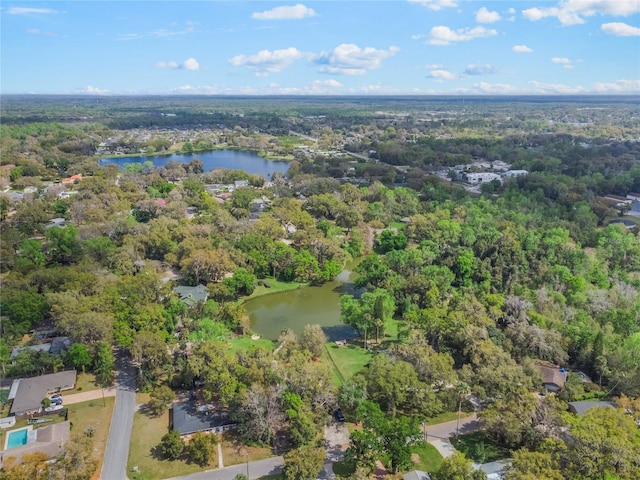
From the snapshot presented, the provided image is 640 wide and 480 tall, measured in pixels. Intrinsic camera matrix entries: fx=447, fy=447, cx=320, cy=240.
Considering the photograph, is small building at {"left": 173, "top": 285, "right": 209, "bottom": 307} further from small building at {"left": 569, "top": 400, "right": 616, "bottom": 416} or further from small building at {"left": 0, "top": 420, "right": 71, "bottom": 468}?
small building at {"left": 569, "top": 400, "right": 616, "bottom": 416}

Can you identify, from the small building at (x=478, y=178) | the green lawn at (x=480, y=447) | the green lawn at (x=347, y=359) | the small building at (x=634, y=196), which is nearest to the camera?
the green lawn at (x=480, y=447)

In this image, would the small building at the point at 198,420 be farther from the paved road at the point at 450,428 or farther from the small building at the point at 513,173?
Result: the small building at the point at 513,173

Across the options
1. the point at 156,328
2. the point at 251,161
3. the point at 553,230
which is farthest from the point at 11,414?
the point at 251,161

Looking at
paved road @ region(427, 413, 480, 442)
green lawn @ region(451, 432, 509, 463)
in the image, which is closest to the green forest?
green lawn @ region(451, 432, 509, 463)

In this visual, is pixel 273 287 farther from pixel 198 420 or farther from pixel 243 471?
pixel 243 471

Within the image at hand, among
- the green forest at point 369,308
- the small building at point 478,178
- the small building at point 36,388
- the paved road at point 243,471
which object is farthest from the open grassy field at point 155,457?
the small building at point 478,178

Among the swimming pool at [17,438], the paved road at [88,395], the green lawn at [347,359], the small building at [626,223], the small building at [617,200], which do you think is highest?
the small building at [617,200]

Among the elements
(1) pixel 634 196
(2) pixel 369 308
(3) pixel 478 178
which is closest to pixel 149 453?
(2) pixel 369 308
